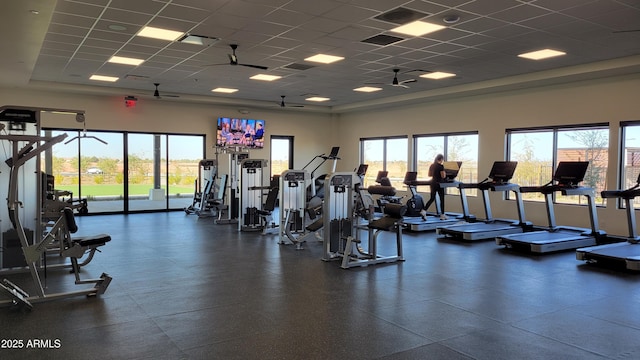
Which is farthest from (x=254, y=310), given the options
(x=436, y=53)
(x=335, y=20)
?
(x=436, y=53)

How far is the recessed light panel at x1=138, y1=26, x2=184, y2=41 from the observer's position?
21.1 ft

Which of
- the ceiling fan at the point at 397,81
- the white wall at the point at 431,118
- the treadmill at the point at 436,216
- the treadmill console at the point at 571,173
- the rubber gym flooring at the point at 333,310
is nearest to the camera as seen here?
the rubber gym flooring at the point at 333,310

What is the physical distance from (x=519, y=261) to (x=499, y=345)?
356cm

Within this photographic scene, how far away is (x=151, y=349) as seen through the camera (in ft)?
11.2

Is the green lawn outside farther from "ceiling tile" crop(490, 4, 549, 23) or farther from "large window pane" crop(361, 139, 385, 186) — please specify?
"ceiling tile" crop(490, 4, 549, 23)

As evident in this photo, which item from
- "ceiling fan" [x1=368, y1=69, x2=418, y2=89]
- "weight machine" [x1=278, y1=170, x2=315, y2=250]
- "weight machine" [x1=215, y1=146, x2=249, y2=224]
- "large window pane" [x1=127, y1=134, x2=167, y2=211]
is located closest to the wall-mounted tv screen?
"large window pane" [x1=127, y1=134, x2=167, y2=211]

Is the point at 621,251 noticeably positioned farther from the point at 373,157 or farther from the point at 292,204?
the point at 373,157

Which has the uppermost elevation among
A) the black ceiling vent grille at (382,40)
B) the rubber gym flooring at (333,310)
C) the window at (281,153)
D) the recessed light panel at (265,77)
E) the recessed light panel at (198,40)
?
the recessed light panel at (265,77)

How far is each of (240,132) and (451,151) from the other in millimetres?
6261

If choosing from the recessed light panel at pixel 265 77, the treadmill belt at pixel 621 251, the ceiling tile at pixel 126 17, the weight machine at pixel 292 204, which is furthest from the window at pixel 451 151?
the ceiling tile at pixel 126 17

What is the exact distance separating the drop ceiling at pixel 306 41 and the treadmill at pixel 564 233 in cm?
200

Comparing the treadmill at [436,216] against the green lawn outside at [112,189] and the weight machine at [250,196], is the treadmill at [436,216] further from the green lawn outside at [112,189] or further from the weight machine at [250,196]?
the green lawn outside at [112,189]

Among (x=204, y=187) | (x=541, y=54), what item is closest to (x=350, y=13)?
(x=541, y=54)

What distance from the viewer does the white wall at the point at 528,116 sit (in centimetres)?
864
